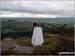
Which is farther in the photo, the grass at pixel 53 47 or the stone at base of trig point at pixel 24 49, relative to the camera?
the stone at base of trig point at pixel 24 49

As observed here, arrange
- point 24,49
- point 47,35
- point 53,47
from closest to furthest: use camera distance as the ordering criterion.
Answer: point 24,49, point 53,47, point 47,35

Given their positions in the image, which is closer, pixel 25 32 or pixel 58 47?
pixel 58 47

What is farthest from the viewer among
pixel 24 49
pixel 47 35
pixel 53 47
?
pixel 47 35

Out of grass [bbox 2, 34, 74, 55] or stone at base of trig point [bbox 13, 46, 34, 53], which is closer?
grass [bbox 2, 34, 74, 55]

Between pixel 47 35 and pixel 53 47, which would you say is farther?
pixel 47 35

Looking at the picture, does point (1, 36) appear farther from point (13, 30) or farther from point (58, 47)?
point (58, 47)

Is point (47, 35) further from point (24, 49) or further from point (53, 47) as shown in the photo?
point (24, 49)

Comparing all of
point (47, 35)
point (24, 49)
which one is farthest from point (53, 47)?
point (47, 35)

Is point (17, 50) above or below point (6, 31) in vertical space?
below

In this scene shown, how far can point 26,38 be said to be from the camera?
9.45m

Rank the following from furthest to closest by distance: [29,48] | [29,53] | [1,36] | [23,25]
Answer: [23,25] → [1,36] → [29,48] → [29,53]

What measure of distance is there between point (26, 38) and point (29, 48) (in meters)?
2.08

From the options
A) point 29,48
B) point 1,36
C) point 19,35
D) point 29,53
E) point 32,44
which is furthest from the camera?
point 19,35

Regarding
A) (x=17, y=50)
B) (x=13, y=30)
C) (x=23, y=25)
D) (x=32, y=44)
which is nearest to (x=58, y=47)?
(x=32, y=44)
